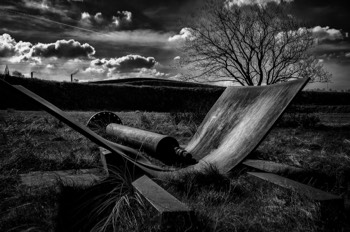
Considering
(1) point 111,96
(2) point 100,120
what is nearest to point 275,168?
(2) point 100,120

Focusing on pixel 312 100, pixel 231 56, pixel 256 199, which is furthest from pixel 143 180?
pixel 312 100

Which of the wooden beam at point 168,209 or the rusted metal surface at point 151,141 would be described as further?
the rusted metal surface at point 151,141

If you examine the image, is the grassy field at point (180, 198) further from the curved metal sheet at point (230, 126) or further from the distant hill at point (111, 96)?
the distant hill at point (111, 96)

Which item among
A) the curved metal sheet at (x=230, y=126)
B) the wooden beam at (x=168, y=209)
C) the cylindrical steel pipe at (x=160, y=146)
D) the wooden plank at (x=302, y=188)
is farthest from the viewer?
the cylindrical steel pipe at (x=160, y=146)

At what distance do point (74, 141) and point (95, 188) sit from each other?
2641 mm

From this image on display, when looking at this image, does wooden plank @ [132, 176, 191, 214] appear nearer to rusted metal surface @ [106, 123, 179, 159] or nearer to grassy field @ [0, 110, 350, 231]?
grassy field @ [0, 110, 350, 231]

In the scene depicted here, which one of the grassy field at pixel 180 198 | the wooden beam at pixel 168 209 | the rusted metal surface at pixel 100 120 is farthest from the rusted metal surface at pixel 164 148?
the rusted metal surface at pixel 100 120

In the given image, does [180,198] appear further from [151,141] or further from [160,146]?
[151,141]

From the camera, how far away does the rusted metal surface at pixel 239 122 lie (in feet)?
7.66

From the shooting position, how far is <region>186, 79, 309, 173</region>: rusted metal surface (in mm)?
2334

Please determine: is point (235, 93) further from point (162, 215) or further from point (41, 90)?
point (41, 90)

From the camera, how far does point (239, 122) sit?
9.53 feet

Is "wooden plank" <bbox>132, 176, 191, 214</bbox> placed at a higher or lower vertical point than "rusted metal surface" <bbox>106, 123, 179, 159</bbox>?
higher

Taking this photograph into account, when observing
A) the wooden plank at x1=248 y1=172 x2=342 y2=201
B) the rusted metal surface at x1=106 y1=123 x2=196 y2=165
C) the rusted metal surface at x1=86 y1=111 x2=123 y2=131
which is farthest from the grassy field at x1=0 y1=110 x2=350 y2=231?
the rusted metal surface at x1=86 y1=111 x2=123 y2=131
